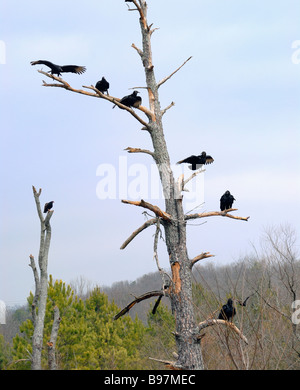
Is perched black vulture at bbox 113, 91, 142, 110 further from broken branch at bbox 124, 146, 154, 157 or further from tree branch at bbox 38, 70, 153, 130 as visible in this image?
broken branch at bbox 124, 146, 154, 157

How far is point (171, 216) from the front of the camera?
27.9 ft

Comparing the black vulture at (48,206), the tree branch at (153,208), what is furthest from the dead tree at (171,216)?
the black vulture at (48,206)

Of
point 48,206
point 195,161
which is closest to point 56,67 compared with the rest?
point 195,161

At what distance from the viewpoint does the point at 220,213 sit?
9.00 meters

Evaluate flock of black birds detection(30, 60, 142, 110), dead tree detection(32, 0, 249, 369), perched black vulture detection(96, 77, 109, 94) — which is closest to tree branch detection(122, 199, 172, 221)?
dead tree detection(32, 0, 249, 369)

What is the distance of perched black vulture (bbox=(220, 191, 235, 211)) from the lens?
9455 millimetres

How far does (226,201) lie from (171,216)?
1422mm

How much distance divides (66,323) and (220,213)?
11.3 meters

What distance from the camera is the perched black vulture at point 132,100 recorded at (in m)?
8.90

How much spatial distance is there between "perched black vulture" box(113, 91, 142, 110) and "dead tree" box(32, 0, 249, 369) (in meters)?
0.08

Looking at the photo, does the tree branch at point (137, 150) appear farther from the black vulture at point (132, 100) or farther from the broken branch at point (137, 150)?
the black vulture at point (132, 100)

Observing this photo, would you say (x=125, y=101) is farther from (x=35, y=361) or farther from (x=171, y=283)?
(x=35, y=361)

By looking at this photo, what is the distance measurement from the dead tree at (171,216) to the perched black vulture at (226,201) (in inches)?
18.8
